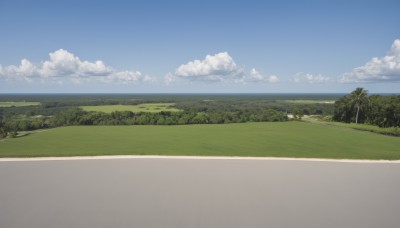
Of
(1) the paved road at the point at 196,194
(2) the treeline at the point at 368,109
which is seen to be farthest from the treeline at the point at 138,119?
(1) the paved road at the point at 196,194

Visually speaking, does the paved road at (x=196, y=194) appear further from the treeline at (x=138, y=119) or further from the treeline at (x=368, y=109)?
the treeline at (x=368, y=109)

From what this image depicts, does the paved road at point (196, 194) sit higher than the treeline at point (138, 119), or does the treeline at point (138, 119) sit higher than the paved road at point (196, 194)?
the paved road at point (196, 194)

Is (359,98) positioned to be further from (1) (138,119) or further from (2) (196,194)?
(2) (196,194)

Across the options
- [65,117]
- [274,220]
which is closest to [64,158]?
[274,220]

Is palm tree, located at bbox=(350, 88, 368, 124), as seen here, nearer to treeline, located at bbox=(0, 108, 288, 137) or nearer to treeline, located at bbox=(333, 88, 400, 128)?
treeline, located at bbox=(333, 88, 400, 128)

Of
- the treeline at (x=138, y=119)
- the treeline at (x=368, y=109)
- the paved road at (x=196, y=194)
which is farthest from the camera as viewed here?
the treeline at (x=138, y=119)

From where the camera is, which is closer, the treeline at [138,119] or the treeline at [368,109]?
the treeline at [368,109]

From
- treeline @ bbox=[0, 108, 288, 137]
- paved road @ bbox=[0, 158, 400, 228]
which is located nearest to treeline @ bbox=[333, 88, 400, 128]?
treeline @ bbox=[0, 108, 288, 137]
